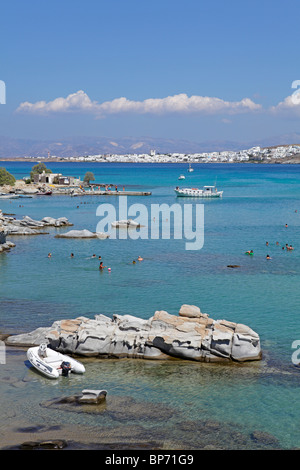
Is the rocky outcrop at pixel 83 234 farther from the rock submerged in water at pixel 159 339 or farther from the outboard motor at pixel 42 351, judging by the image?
the outboard motor at pixel 42 351

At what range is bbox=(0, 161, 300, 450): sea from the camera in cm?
2130

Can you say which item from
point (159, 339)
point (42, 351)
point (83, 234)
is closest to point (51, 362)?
point (42, 351)

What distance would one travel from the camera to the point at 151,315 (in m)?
35.0

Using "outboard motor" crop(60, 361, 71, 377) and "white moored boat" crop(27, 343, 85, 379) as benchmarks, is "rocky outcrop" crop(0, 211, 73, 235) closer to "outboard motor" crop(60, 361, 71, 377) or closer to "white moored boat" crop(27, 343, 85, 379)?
"white moored boat" crop(27, 343, 85, 379)

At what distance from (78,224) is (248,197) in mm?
61215

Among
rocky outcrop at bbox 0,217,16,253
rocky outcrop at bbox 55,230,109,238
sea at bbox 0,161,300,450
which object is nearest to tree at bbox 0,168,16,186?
sea at bbox 0,161,300,450

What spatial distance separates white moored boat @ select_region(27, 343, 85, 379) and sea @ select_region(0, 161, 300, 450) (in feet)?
1.47

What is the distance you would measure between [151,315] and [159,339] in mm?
6551

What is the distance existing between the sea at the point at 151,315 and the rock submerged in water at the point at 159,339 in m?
0.57

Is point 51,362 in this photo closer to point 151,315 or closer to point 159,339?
point 159,339

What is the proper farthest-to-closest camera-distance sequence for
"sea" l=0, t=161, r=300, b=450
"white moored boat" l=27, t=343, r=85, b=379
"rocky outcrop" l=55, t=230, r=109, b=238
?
"rocky outcrop" l=55, t=230, r=109, b=238 < "white moored boat" l=27, t=343, r=85, b=379 < "sea" l=0, t=161, r=300, b=450

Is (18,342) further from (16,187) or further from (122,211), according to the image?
(16,187)

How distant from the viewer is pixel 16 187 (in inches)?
5310

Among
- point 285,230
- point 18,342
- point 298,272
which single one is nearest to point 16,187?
point 285,230
